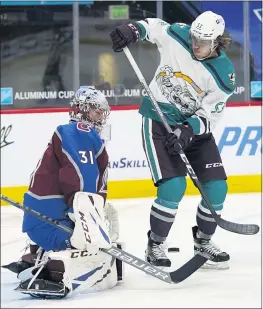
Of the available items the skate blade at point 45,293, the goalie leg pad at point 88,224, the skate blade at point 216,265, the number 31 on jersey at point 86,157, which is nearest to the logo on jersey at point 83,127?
the number 31 on jersey at point 86,157

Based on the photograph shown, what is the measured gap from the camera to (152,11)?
237 inches

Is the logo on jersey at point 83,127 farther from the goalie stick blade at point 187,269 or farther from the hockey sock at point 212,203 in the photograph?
the hockey sock at point 212,203

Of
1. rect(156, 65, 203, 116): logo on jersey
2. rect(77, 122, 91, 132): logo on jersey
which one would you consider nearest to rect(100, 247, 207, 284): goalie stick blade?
rect(77, 122, 91, 132): logo on jersey

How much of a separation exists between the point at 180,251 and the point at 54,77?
8.48 feet

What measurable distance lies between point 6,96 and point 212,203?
2819 mm

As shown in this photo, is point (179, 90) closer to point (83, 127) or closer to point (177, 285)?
point (83, 127)

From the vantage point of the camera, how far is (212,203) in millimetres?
3408

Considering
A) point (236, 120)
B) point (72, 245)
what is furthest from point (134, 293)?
point (236, 120)


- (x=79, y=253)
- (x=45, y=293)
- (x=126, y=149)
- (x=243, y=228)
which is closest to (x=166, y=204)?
(x=243, y=228)

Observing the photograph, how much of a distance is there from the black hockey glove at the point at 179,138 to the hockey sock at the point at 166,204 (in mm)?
125

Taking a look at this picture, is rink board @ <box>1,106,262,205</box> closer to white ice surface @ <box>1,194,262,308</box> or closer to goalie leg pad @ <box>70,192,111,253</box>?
white ice surface @ <box>1,194,262,308</box>

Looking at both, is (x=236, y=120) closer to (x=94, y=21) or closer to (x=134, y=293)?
(x=94, y=21)

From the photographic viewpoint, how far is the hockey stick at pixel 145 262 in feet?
9.34

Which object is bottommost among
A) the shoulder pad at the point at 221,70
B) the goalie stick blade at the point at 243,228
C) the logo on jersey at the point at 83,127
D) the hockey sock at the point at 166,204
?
the goalie stick blade at the point at 243,228
